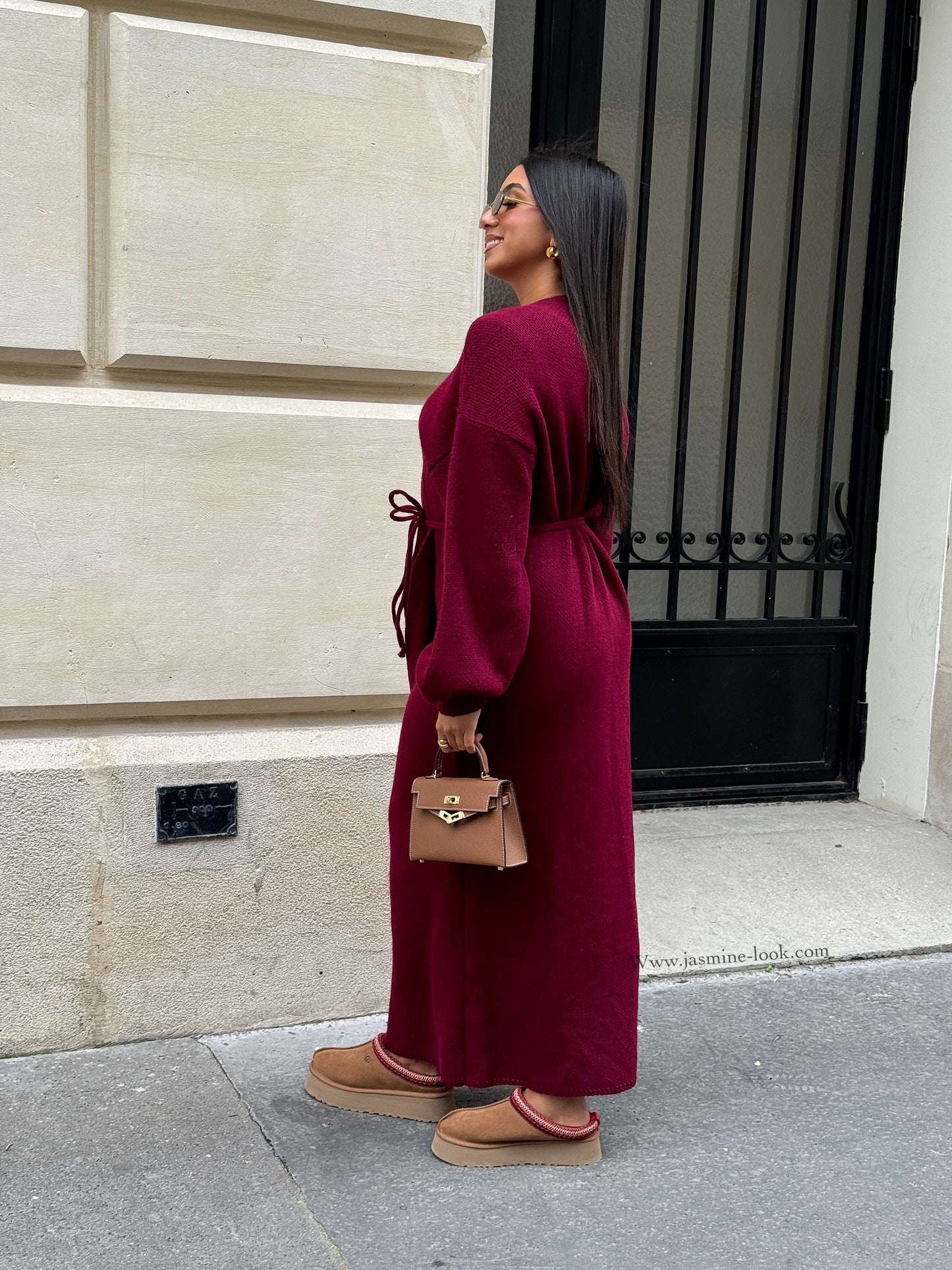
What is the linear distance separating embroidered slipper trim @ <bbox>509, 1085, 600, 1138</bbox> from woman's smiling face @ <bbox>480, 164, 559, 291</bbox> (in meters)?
1.62

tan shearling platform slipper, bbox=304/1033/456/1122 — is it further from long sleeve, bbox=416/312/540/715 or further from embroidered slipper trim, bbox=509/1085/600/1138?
long sleeve, bbox=416/312/540/715

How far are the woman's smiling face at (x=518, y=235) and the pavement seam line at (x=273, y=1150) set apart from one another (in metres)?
1.77

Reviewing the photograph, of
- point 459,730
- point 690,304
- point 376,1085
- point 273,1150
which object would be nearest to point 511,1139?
point 376,1085

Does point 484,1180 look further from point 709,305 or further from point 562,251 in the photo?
point 709,305

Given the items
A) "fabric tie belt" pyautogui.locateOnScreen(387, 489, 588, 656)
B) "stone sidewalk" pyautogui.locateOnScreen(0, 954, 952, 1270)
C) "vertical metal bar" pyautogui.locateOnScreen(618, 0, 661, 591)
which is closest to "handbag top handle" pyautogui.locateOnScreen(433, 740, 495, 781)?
"fabric tie belt" pyautogui.locateOnScreen(387, 489, 588, 656)

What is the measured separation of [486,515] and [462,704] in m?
0.35

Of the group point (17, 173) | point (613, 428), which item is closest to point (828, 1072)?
point (613, 428)

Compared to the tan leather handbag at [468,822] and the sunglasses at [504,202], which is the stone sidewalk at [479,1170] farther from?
the sunglasses at [504,202]

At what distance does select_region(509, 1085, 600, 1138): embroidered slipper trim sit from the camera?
104 inches

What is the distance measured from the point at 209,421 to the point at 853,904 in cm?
252

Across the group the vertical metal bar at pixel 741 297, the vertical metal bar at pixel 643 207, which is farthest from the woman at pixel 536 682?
the vertical metal bar at pixel 741 297

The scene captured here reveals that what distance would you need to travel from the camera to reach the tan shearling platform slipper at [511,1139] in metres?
2.66

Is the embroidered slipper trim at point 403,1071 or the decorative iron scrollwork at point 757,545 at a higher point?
the decorative iron scrollwork at point 757,545

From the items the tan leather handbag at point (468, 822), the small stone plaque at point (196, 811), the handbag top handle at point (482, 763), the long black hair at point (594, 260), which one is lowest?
the small stone plaque at point (196, 811)
